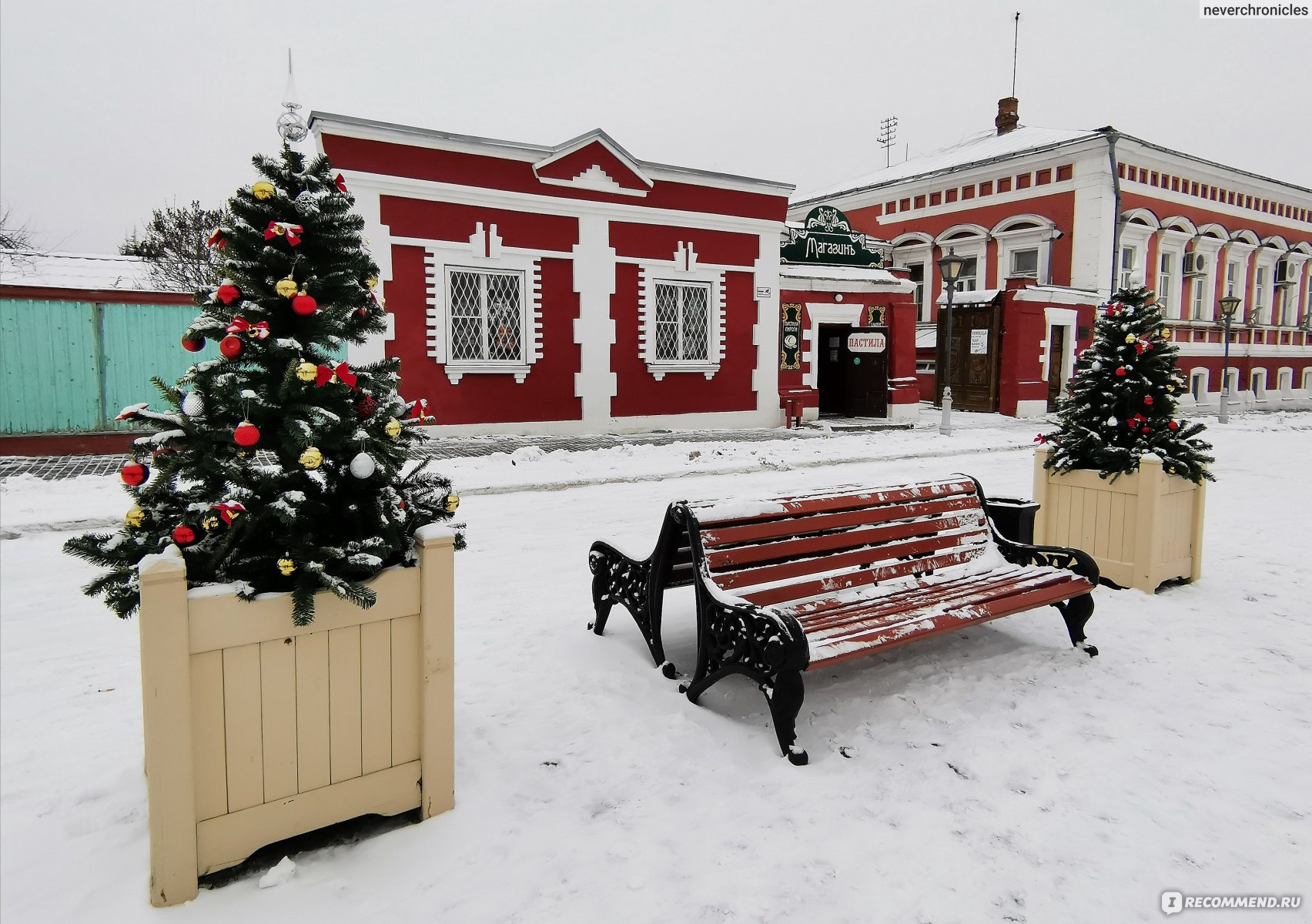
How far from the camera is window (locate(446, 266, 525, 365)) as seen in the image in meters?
13.7

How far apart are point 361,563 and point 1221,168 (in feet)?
104

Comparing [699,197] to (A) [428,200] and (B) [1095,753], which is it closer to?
(A) [428,200]

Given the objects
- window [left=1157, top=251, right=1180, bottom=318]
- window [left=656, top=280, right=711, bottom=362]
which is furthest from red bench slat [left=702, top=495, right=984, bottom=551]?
window [left=1157, top=251, right=1180, bottom=318]

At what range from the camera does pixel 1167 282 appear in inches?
1000

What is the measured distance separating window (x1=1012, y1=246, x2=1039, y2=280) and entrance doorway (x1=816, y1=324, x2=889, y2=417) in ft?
27.4

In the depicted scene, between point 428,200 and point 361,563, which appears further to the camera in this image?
point 428,200

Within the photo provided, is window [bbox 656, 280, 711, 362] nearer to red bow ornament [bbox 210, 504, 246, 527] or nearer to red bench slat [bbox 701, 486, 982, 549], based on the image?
red bench slat [bbox 701, 486, 982, 549]

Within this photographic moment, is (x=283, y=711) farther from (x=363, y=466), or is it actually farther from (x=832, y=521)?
(x=832, y=521)

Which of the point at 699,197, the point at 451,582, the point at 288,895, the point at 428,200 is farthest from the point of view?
the point at 699,197

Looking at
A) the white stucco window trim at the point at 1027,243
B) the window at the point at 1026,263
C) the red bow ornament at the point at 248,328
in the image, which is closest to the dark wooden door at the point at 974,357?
the white stucco window trim at the point at 1027,243

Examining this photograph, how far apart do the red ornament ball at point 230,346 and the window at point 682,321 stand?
13304 millimetres

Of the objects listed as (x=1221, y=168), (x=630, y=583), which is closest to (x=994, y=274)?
(x=1221, y=168)

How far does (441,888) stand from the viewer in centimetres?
245

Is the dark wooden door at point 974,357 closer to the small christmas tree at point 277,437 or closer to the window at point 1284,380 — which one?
the window at point 1284,380
